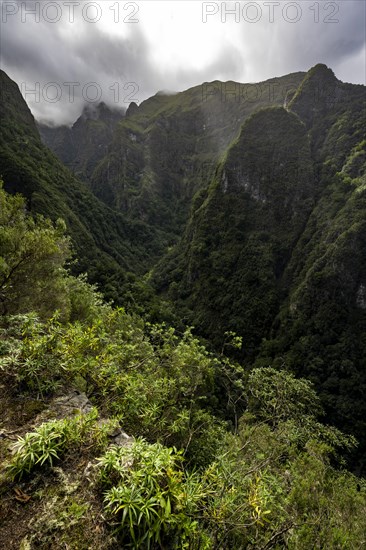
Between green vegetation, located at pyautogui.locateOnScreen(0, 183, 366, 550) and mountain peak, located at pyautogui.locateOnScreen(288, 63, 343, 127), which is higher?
mountain peak, located at pyautogui.locateOnScreen(288, 63, 343, 127)

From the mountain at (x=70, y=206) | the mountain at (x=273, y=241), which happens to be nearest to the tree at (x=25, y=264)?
the mountain at (x=70, y=206)

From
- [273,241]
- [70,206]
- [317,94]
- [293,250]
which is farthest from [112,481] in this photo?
[317,94]

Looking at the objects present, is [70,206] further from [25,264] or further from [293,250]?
[25,264]

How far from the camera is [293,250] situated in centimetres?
10181

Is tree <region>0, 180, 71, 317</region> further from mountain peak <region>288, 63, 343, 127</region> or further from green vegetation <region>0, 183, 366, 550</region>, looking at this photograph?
mountain peak <region>288, 63, 343, 127</region>

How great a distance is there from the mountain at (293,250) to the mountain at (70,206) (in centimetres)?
2657

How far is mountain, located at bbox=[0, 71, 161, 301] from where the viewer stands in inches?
3346

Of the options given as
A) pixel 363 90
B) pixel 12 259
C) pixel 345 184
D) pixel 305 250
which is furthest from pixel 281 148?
pixel 12 259

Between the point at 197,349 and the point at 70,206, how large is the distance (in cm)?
12163

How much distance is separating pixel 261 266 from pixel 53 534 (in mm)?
101609

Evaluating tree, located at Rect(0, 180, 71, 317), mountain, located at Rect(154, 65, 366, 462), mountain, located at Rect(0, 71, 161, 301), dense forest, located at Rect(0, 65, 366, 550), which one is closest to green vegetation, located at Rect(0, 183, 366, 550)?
dense forest, located at Rect(0, 65, 366, 550)

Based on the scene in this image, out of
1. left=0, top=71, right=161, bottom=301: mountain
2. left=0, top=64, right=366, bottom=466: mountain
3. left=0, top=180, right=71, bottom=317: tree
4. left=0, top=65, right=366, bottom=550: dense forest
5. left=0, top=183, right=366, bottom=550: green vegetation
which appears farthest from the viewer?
left=0, top=71, right=161, bottom=301: mountain

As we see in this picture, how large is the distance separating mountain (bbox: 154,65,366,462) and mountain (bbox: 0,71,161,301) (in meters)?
26.6

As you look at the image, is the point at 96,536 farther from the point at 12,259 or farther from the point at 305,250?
the point at 305,250
